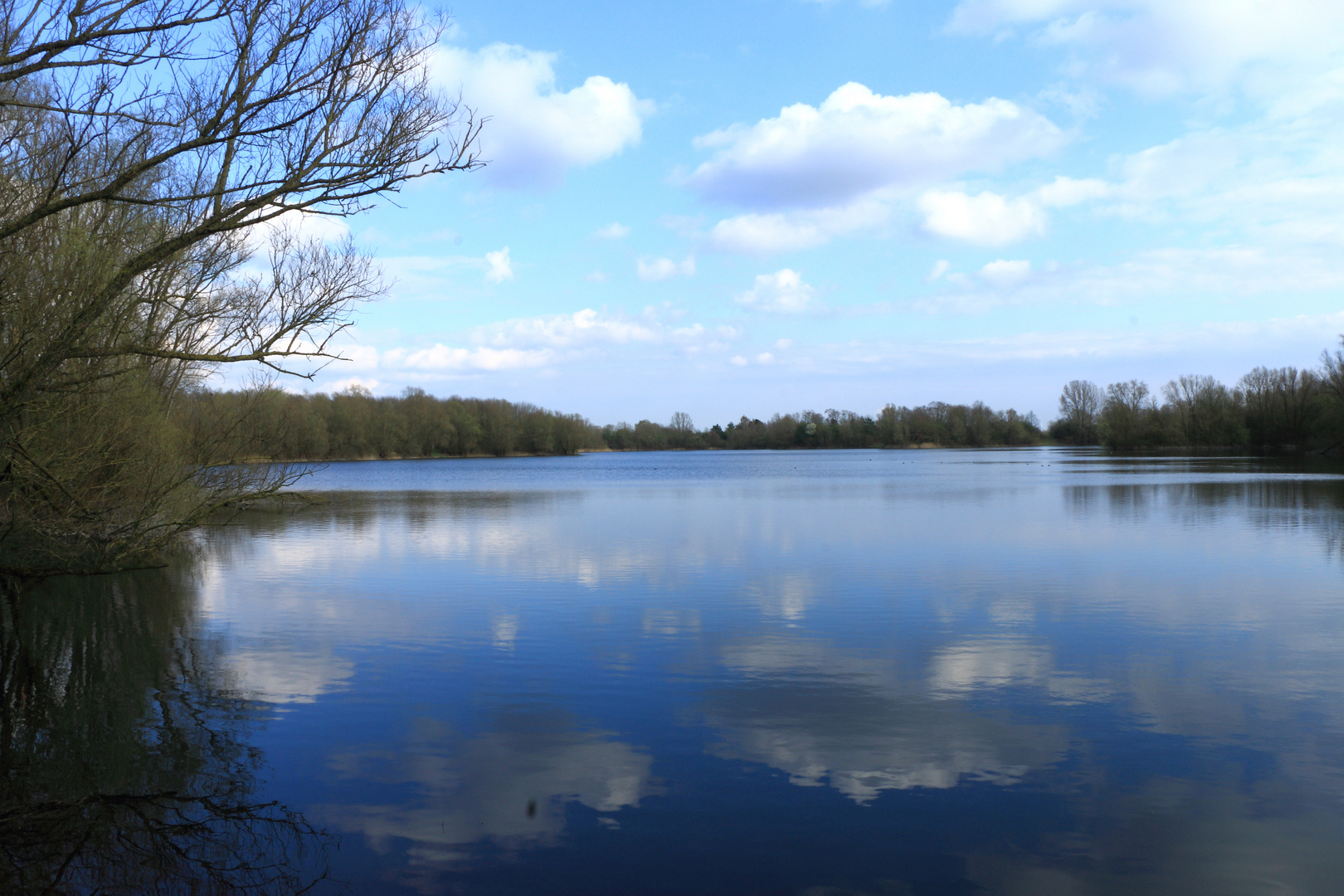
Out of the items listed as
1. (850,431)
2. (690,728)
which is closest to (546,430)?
(850,431)

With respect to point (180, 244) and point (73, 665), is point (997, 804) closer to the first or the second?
point (180, 244)

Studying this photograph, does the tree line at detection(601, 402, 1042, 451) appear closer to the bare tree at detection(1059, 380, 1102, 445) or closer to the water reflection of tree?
the bare tree at detection(1059, 380, 1102, 445)

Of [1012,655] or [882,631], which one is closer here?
[1012,655]

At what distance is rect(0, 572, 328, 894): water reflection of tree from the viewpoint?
5.03 metres

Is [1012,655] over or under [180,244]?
under

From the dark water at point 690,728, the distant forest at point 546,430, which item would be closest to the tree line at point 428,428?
the distant forest at point 546,430

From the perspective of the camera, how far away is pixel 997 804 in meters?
5.73

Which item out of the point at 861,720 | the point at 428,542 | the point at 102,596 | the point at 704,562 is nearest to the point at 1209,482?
the point at 704,562

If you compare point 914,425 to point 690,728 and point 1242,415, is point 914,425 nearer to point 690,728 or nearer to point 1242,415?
point 1242,415

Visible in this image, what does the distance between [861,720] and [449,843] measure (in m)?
3.57

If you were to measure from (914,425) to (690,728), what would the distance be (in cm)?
14376

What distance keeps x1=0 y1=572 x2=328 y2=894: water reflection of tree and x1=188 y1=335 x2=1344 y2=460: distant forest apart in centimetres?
3875

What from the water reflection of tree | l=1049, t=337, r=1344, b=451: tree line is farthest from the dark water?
l=1049, t=337, r=1344, b=451: tree line

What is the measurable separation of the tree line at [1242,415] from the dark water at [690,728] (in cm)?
7042
